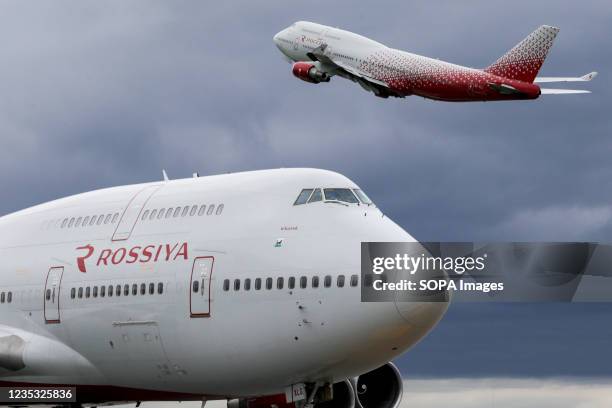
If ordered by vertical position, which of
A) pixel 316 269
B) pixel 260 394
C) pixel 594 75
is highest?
pixel 594 75

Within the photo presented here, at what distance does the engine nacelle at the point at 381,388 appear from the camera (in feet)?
99.7

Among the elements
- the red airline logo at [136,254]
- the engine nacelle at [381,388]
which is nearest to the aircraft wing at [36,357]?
the red airline logo at [136,254]

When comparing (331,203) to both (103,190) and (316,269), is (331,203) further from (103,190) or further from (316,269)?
(103,190)

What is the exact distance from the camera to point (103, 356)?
95.9ft

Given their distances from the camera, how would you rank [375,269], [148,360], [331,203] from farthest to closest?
[148,360] → [331,203] → [375,269]

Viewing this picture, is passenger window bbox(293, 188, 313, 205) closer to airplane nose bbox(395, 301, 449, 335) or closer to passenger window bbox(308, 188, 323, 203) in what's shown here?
passenger window bbox(308, 188, 323, 203)

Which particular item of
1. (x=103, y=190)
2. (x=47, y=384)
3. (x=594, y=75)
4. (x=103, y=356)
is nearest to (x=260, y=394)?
(x=103, y=356)

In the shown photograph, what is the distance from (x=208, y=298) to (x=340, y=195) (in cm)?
394

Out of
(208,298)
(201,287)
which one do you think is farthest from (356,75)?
(208,298)

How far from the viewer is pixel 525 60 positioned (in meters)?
71.3

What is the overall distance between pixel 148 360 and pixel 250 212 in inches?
182

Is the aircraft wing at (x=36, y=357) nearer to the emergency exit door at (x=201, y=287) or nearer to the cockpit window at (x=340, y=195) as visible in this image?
the emergency exit door at (x=201, y=287)

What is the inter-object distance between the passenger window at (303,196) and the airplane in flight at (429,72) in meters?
38.3

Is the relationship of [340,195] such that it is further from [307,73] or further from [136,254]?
[307,73]
